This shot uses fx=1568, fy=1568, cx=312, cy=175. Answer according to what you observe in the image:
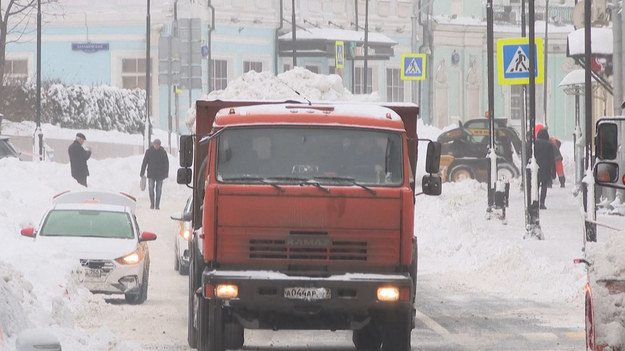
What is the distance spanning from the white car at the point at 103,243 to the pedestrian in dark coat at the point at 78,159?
1791cm

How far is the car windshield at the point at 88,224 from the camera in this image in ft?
69.3

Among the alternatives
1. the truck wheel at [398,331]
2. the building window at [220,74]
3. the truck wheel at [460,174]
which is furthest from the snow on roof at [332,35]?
the truck wheel at [398,331]

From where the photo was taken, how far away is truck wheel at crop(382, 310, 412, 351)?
13.0 meters

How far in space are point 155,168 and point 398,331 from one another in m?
26.0

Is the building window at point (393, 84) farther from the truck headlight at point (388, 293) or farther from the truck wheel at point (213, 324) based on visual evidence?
the truck headlight at point (388, 293)

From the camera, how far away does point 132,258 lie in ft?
65.6

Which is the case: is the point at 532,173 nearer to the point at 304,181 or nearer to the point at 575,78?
the point at 575,78

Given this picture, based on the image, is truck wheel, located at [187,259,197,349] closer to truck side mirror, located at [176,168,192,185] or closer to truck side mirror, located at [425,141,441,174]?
truck side mirror, located at [176,168,192,185]

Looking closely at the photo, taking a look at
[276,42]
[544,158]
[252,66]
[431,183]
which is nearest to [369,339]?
[431,183]

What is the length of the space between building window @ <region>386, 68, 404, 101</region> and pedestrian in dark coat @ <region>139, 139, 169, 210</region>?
117ft

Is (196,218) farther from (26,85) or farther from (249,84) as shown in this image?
(26,85)

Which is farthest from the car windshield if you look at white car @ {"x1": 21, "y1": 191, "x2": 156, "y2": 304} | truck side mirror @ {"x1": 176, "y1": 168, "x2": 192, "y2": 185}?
truck side mirror @ {"x1": 176, "y1": 168, "x2": 192, "y2": 185}

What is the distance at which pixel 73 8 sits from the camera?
214 ft

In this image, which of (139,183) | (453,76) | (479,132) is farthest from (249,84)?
(453,76)
